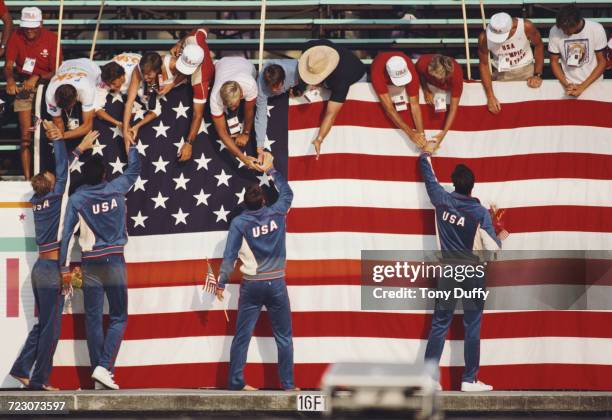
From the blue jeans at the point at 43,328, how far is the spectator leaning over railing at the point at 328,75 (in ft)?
9.37

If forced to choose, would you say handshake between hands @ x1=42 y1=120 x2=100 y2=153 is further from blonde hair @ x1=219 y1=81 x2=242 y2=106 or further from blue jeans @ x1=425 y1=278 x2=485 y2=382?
blue jeans @ x1=425 y1=278 x2=485 y2=382

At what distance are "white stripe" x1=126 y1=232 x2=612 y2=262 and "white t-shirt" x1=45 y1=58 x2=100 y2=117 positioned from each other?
5.48 ft

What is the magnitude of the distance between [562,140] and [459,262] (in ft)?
5.32

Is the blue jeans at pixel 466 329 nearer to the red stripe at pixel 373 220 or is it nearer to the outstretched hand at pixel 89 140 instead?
the red stripe at pixel 373 220

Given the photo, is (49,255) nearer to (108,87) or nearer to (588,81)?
(108,87)

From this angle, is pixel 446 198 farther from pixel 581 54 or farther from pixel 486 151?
pixel 581 54

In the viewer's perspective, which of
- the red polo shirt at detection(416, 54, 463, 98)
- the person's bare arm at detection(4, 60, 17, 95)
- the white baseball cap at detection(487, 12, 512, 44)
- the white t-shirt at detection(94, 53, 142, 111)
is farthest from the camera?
the person's bare arm at detection(4, 60, 17, 95)

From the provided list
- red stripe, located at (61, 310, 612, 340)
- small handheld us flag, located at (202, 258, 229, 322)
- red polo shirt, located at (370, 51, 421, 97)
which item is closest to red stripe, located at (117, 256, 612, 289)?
small handheld us flag, located at (202, 258, 229, 322)

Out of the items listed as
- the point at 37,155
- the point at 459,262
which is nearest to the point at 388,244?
the point at 459,262

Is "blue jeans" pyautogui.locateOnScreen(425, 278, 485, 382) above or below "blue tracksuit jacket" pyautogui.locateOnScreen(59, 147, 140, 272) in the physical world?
below

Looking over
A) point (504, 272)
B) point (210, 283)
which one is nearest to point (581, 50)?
point (504, 272)

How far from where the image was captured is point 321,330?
403 inches

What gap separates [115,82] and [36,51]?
1.73 metres

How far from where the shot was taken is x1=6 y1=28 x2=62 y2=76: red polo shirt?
11609 millimetres
